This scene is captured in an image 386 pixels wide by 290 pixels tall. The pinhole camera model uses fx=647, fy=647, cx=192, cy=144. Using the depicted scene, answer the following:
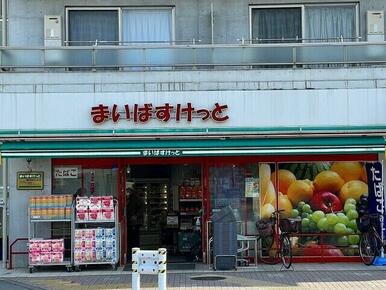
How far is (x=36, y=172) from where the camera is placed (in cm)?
1564

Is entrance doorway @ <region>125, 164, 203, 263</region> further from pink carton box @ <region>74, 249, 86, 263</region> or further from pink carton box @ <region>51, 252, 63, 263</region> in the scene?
pink carton box @ <region>51, 252, 63, 263</region>

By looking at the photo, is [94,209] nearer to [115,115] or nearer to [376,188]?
[115,115]

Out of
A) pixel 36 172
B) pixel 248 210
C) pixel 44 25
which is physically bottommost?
pixel 248 210

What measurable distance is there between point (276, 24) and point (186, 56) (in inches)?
106

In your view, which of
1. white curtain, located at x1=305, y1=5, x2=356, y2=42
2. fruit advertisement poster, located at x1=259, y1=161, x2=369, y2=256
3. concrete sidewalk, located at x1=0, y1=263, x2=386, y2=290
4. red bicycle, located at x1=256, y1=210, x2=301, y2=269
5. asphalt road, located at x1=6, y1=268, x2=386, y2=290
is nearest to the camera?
asphalt road, located at x1=6, y1=268, x2=386, y2=290

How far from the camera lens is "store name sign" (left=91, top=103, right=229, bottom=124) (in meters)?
15.0

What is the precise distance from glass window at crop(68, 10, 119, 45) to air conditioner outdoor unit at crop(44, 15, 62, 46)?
17.9 inches

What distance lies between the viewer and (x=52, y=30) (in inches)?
640

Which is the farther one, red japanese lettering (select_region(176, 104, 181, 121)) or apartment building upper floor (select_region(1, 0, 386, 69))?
apartment building upper floor (select_region(1, 0, 386, 69))

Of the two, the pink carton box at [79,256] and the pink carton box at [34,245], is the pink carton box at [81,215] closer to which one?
the pink carton box at [79,256]

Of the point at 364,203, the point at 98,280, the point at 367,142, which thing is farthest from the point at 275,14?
the point at 98,280

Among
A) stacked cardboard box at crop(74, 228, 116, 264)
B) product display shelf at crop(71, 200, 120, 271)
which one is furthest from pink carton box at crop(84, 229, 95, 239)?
product display shelf at crop(71, 200, 120, 271)

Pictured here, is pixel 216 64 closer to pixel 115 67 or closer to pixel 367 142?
pixel 115 67

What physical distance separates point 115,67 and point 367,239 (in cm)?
731
